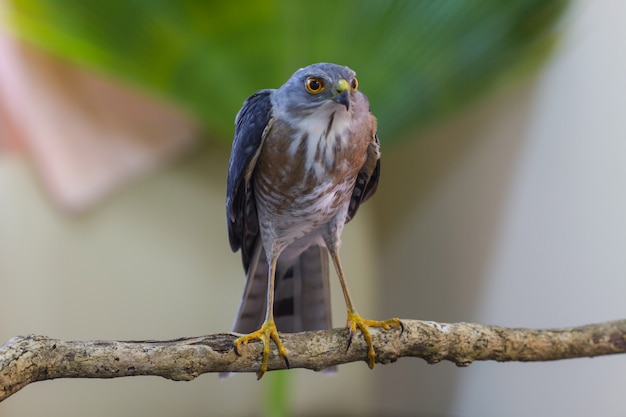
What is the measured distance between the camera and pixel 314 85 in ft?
2.63

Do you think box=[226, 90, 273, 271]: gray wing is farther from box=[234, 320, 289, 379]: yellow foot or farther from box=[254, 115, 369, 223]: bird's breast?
box=[234, 320, 289, 379]: yellow foot

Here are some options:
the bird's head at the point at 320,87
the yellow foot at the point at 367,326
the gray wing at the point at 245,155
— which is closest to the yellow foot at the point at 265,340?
the yellow foot at the point at 367,326

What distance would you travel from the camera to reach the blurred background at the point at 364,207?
1.30m

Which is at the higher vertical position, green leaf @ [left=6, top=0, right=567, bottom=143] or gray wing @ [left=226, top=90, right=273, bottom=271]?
green leaf @ [left=6, top=0, right=567, bottom=143]

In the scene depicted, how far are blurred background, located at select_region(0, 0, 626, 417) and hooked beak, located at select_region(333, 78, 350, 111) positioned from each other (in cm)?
38

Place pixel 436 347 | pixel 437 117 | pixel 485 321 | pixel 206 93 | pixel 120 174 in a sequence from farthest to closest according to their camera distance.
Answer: pixel 120 174 < pixel 485 321 < pixel 437 117 < pixel 206 93 < pixel 436 347

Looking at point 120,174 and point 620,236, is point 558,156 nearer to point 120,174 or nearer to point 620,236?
point 620,236

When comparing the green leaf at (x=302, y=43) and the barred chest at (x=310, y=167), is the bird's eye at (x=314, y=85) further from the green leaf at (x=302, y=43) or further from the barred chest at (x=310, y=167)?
the green leaf at (x=302, y=43)

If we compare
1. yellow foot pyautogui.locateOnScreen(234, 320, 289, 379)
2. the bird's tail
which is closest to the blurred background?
the bird's tail

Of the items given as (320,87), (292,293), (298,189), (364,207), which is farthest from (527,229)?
(320,87)

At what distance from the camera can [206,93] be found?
134 cm

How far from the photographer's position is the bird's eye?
0.79 m

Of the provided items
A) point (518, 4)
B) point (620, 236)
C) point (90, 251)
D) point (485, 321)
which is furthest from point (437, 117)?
point (90, 251)

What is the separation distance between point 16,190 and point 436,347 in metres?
1.39
